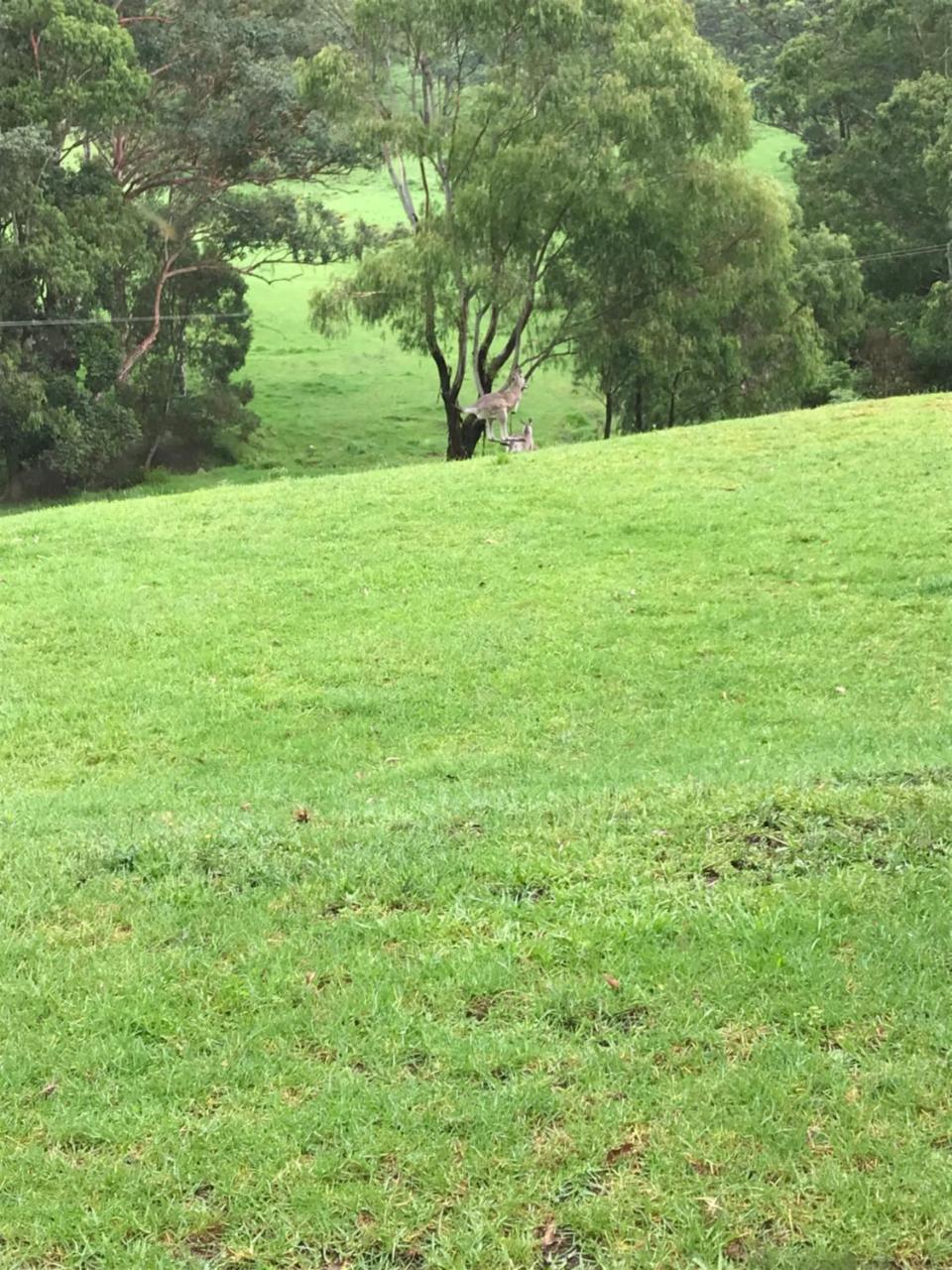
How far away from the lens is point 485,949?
4.59 meters

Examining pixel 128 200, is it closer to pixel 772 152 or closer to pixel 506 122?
pixel 506 122

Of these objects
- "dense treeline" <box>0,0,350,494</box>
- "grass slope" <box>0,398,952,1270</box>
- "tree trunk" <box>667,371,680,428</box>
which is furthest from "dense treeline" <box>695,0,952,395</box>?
"grass slope" <box>0,398,952,1270</box>

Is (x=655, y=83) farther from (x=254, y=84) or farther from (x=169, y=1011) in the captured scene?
(x=169, y=1011)

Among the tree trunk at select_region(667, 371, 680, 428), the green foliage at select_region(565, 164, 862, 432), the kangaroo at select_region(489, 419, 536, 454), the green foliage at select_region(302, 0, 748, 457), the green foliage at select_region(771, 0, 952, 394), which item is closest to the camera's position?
the kangaroo at select_region(489, 419, 536, 454)

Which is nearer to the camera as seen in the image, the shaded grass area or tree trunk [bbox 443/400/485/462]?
tree trunk [bbox 443/400/485/462]

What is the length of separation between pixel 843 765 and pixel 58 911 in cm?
469

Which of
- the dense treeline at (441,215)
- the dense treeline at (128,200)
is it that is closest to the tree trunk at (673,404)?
the dense treeline at (441,215)

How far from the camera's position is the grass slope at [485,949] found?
3262 millimetres

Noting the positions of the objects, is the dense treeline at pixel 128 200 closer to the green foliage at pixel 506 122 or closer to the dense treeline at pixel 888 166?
the green foliage at pixel 506 122

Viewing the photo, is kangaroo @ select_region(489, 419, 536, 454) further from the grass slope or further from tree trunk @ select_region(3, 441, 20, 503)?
the grass slope

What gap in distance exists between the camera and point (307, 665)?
11484 millimetres

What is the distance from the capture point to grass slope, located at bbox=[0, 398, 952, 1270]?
326cm

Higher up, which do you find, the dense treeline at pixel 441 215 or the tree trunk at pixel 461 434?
the dense treeline at pixel 441 215

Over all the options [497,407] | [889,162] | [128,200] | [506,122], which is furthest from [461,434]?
[889,162]
